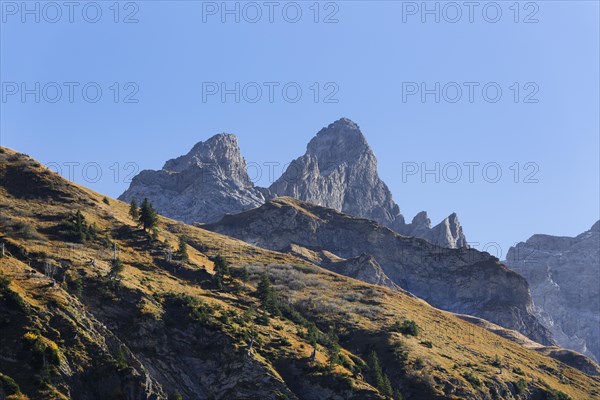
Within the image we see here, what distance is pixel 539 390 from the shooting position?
176125 millimetres

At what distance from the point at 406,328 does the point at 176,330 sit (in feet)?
203

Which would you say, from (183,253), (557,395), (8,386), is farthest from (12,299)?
(557,395)

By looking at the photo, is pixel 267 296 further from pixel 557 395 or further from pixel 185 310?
pixel 557 395

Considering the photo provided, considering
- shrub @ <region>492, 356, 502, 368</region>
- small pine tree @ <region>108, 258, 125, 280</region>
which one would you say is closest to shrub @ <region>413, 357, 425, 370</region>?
shrub @ <region>492, 356, 502, 368</region>

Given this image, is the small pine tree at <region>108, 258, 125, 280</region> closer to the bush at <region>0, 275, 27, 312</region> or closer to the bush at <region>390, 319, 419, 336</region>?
the bush at <region>0, 275, 27, 312</region>

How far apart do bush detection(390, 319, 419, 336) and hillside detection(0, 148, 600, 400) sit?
63 centimetres

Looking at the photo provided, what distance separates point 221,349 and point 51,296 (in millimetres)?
27434

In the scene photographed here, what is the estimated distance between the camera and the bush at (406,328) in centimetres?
17488

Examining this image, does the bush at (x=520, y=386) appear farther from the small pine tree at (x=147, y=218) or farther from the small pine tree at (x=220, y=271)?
the small pine tree at (x=147, y=218)

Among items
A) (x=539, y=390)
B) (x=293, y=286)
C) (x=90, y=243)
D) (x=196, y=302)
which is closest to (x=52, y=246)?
(x=90, y=243)

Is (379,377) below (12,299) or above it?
below

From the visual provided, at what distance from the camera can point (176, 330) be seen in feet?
432

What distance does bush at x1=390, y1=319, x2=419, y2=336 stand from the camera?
17488cm

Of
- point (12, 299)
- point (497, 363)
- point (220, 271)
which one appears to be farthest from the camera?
point (497, 363)
